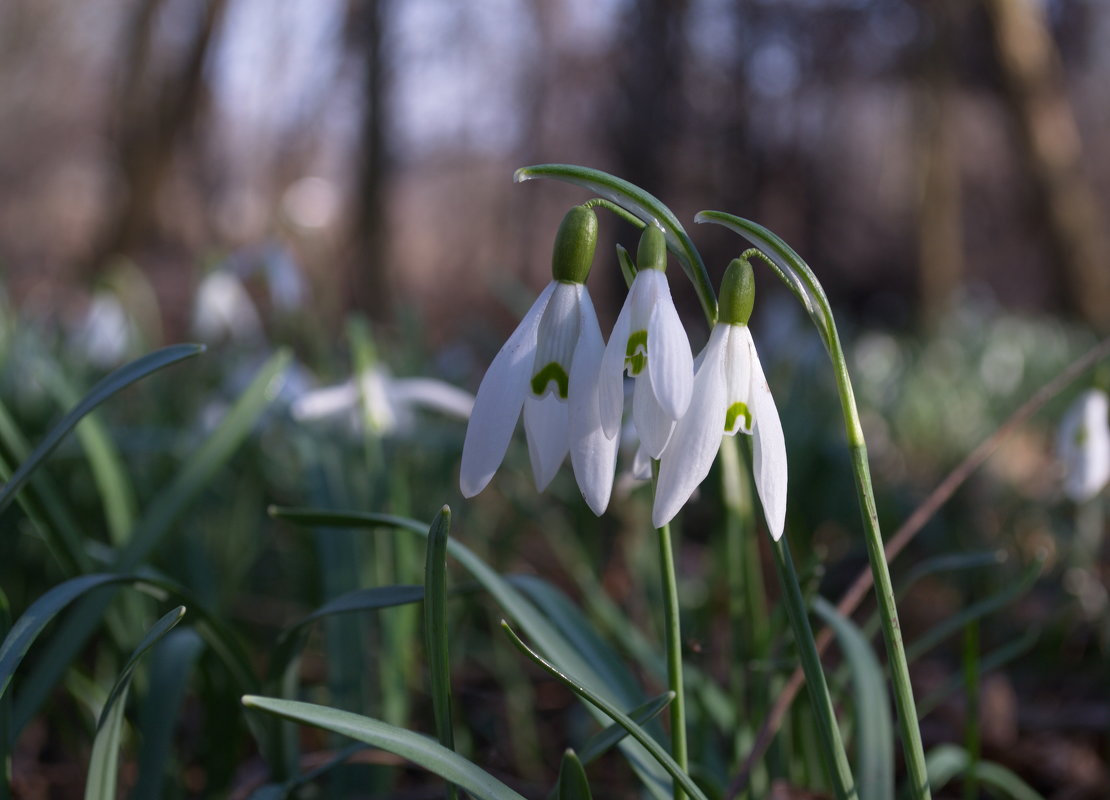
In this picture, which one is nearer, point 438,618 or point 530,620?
point 438,618

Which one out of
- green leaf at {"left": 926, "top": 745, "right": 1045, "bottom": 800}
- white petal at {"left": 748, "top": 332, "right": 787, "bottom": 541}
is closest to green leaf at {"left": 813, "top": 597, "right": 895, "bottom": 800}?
green leaf at {"left": 926, "top": 745, "right": 1045, "bottom": 800}

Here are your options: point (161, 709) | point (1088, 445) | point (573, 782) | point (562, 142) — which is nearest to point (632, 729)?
point (573, 782)

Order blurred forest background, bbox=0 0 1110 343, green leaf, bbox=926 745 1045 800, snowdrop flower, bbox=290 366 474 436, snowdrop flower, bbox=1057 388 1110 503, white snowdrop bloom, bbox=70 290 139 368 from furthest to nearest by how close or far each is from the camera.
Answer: blurred forest background, bbox=0 0 1110 343 → white snowdrop bloom, bbox=70 290 139 368 → snowdrop flower, bbox=290 366 474 436 → snowdrop flower, bbox=1057 388 1110 503 → green leaf, bbox=926 745 1045 800

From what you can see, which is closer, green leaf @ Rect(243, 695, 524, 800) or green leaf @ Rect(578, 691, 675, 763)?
green leaf @ Rect(243, 695, 524, 800)

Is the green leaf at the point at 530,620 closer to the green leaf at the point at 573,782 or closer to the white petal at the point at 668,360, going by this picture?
the green leaf at the point at 573,782

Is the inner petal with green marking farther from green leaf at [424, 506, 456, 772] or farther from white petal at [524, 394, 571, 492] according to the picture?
green leaf at [424, 506, 456, 772]

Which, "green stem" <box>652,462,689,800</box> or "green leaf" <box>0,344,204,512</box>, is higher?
"green leaf" <box>0,344,204,512</box>

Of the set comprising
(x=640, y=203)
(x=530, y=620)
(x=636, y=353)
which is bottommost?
(x=530, y=620)

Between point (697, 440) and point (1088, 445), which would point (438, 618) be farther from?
point (1088, 445)
